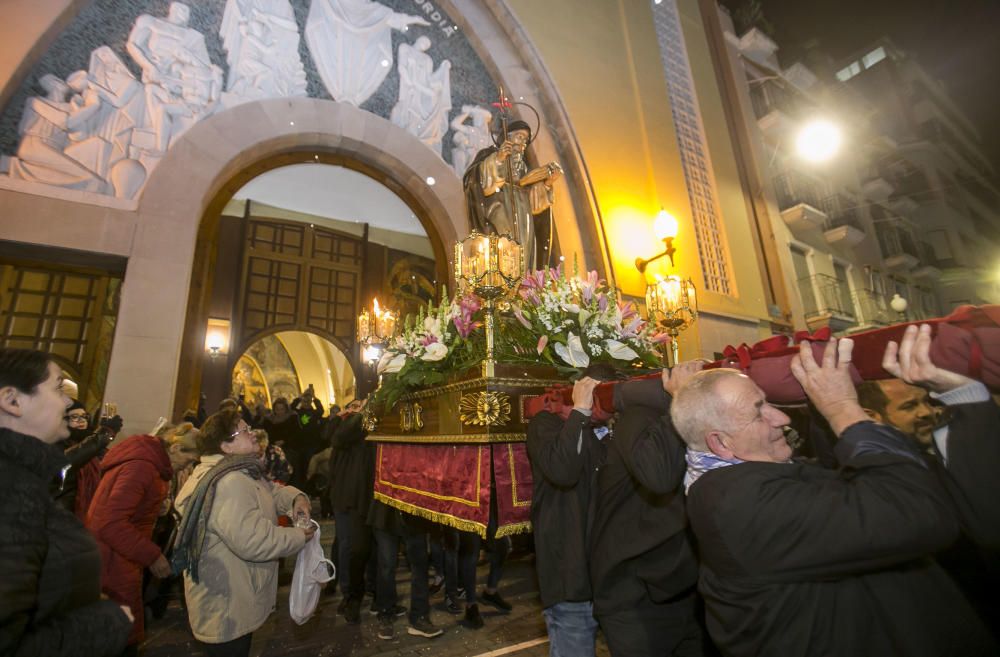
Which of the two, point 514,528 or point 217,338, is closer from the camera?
point 514,528

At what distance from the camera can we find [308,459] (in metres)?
6.93

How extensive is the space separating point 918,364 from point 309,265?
11.0 metres

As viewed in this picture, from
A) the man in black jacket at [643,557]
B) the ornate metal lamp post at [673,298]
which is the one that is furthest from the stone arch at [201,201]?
the man in black jacket at [643,557]

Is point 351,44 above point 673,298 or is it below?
above

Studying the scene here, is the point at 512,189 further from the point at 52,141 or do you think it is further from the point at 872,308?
the point at 872,308

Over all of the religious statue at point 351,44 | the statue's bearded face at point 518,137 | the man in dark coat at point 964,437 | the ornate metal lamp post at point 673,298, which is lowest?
the man in dark coat at point 964,437

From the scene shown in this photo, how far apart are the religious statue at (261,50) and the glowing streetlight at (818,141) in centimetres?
1428

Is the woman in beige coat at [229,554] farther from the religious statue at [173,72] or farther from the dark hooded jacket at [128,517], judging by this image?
the religious statue at [173,72]

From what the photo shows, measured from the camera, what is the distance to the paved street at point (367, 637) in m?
3.12

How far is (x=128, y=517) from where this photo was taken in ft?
7.95

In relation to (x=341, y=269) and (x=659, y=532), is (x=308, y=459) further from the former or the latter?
(x=659, y=532)

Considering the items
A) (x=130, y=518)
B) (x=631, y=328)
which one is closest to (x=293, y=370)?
(x=130, y=518)

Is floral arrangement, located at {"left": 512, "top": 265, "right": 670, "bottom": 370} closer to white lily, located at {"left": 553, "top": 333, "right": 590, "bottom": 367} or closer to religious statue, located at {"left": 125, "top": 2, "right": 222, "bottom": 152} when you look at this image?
white lily, located at {"left": 553, "top": 333, "right": 590, "bottom": 367}

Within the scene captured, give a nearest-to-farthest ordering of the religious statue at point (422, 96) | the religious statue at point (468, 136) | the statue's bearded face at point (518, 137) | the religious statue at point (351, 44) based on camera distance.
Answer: the statue's bearded face at point (518, 137), the religious statue at point (351, 44), the religious statue at point (422, 96), the religious statue at point (468, 136)
